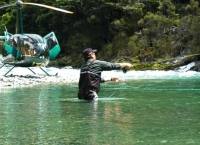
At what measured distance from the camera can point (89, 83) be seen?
10422 mm

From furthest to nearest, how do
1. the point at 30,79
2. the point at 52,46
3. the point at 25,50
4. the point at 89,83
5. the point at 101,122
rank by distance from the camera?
the point at 52,46
the point at 25,50
the point at 30,79
the point at 89,83
the point at 101,122

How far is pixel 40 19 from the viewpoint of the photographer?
48.2m

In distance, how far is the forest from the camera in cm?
3541

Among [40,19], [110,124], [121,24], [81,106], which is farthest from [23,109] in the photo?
[40,19]

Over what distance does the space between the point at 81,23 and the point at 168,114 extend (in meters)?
37.9

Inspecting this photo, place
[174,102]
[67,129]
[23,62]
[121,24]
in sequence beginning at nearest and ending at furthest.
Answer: [67,129]
[174,102]
[23,62]
[121,24]

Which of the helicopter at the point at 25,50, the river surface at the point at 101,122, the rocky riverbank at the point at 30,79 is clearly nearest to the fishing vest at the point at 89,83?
the river surface at the point at 101,122

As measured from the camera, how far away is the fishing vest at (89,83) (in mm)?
10430

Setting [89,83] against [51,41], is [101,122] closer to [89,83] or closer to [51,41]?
[89,83]

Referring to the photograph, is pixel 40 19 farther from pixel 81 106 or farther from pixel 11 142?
pixel 11 142

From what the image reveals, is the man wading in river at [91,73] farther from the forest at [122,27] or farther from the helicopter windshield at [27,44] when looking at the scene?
the forest at [122,27]

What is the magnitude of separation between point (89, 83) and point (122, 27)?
3072cm

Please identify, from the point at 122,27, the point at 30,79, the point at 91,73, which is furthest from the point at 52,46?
the point at 122,27

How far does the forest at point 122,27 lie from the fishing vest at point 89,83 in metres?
19.5
